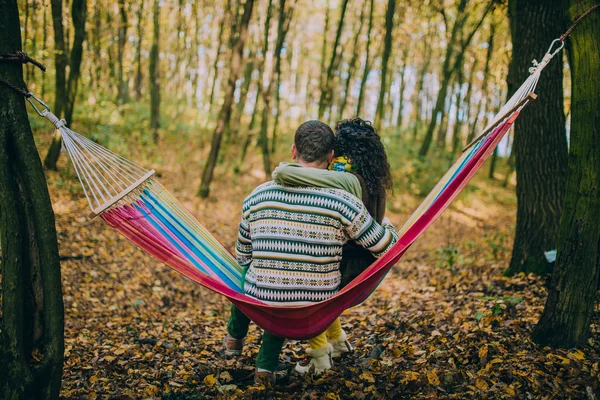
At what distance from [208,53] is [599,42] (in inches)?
772

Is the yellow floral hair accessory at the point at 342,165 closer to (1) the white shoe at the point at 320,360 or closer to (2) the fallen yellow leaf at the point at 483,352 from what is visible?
(1) the white shoe at the point at 320,360

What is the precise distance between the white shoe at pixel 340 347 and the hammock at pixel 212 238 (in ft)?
2.05

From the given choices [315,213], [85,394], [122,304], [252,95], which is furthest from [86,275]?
[252,95]

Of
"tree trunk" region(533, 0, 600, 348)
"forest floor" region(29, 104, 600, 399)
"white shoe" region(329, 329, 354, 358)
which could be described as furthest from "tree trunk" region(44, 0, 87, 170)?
"tree trunk" region(533, 0, 600, 348)

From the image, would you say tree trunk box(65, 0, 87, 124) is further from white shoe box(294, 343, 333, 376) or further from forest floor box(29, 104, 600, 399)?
white shoe box(294, 343, 333, 376)

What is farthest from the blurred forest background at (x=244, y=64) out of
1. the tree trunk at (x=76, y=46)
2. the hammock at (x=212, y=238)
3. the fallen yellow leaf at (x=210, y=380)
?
the fallen yellow leaf at (x=210, y=380)

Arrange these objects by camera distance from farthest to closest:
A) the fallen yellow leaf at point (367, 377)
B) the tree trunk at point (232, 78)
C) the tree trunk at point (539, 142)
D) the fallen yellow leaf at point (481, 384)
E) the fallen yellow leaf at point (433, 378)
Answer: the tree trunk at point (232, 78), the tree trunk at point (539, 142), the fallen yellow leaf at point (367, 377), the fallen yellow leaf at point (433, 378), the fallen yellow leaf at point (481, 384)

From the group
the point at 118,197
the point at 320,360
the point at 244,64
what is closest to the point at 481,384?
the point at 320,360

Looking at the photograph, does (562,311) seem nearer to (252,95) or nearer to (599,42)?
(599,42)

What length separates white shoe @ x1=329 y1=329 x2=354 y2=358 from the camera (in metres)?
2.83

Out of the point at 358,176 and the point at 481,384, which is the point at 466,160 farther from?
the point at 481,384

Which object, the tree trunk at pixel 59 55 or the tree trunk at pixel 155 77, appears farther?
the tree trunk at pixel 155 77

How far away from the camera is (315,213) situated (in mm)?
2098

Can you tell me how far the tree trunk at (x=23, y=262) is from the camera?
2.00m
